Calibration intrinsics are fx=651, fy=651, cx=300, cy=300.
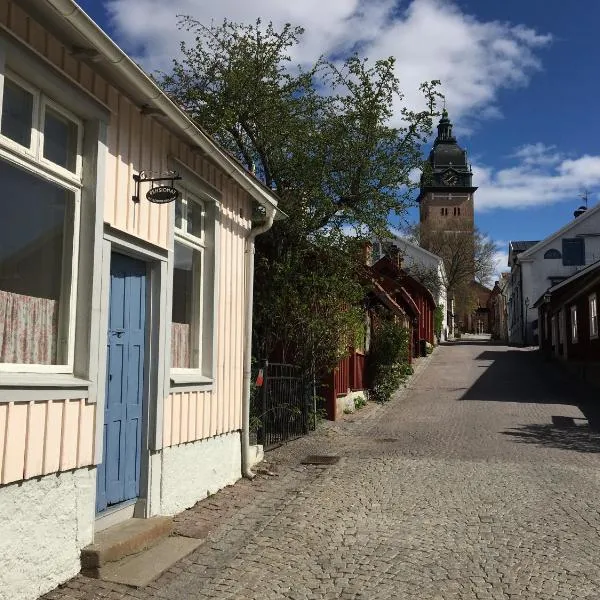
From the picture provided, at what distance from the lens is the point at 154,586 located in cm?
448

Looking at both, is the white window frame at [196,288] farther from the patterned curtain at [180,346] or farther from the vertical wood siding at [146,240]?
the vertical wood siding at [146,240]

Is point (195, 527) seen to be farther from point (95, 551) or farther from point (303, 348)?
point (303, 348)

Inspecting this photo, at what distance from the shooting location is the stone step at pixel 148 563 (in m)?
4.52

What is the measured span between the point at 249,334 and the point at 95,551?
388 cm

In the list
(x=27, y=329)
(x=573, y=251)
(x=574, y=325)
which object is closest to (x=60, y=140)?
(x=27, y=329)

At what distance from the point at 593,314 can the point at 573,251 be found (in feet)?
67.4

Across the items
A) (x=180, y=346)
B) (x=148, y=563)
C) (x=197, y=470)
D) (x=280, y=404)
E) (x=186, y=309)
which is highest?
(x=186, y=309)

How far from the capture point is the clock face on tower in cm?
9469

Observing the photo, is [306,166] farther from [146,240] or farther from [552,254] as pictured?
[552,254]

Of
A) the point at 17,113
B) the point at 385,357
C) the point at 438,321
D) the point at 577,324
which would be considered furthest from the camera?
the point at 438,321

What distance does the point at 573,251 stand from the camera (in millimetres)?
41062

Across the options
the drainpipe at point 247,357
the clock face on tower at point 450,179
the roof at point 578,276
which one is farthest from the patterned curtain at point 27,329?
the clock face on tower at point 450,179

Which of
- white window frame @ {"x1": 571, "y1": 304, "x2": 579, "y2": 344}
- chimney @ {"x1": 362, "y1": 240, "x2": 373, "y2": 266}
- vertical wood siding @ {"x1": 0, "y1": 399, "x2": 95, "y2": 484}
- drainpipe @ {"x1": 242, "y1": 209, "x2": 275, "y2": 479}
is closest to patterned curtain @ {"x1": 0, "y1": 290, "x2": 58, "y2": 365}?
vertical wood siding @ {"x1": 0, "y1": 399, "x2": 95, "y2": 484}

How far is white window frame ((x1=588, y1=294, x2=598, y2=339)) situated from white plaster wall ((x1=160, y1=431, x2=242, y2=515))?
17382 millimetres
